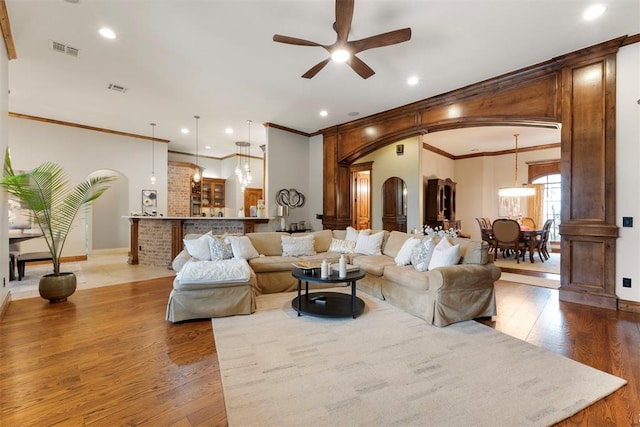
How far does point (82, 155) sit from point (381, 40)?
7.62 meters

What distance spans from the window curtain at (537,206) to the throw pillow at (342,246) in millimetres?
7145

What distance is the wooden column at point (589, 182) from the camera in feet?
11.4

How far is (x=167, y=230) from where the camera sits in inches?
238

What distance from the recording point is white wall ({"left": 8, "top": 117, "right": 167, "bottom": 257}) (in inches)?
246

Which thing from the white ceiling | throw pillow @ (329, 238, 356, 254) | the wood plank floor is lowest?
the wood plank floor

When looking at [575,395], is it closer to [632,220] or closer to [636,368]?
[636,368]

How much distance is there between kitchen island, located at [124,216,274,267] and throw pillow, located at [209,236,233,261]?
2.15 m

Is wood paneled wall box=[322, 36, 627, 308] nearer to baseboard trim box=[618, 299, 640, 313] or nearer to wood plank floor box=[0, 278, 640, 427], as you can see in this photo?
baseboard trim box=[618, 299, 640, 313]

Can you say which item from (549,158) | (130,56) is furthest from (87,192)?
(549,158)

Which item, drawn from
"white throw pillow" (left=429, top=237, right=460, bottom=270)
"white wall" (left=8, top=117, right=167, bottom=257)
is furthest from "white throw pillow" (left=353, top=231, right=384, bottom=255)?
"white wall" (left=8, top=117, right=167, bottom=257)

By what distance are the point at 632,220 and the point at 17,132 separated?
35.4 feet

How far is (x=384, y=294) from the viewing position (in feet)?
12.5

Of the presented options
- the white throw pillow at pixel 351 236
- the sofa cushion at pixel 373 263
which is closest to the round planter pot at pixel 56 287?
the sofa cushion at pixel 373 263

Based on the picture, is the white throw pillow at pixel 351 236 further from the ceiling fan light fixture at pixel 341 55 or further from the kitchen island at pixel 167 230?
the ceiling fan light fixture at pixel 341 55
